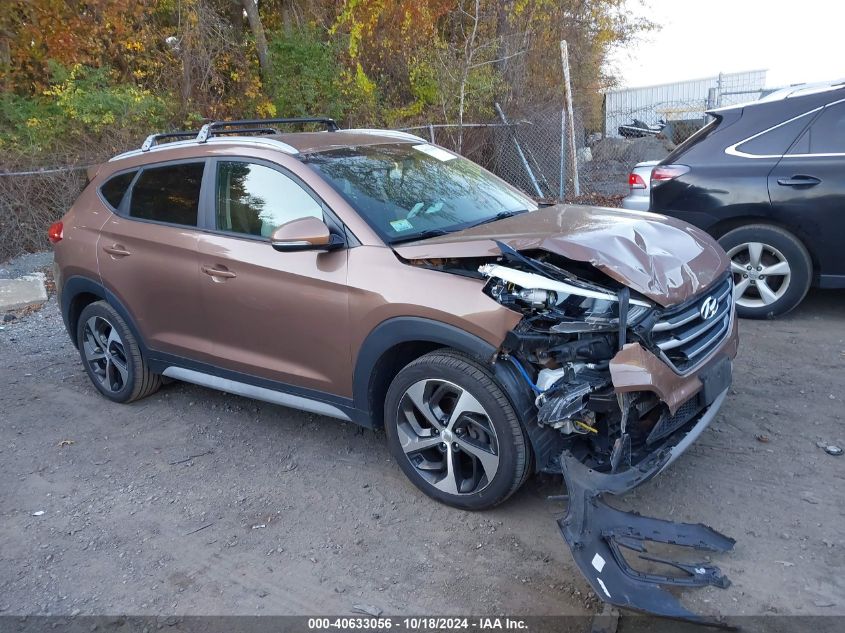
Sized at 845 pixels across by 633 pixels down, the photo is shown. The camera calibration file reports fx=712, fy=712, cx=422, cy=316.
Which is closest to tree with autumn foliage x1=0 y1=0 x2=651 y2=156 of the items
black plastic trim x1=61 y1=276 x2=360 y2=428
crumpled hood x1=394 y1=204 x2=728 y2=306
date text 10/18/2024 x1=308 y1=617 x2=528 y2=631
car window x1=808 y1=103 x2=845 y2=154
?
black plastic trim x1=61 y1=276 x2=360 y2=428

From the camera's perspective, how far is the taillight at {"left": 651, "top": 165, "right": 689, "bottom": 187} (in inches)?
240

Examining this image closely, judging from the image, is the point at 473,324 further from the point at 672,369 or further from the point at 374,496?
the point at 374,496

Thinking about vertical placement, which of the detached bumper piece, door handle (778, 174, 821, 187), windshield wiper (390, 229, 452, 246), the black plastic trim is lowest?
the detached bumper piece

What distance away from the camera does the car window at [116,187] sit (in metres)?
5.04

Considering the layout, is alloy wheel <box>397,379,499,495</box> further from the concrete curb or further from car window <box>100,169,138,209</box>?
the concrete curb

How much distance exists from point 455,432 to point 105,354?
121 inches

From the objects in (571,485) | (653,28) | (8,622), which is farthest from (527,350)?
(653,28)

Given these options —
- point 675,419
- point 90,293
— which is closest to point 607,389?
point 675,419

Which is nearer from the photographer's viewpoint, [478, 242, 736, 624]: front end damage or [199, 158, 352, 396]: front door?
[478, 242, 736, 624]: front end damage

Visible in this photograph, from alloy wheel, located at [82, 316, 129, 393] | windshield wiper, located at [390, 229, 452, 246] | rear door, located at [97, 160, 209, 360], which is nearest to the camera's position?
windshield wiper, located at [390, 229, 452, 246]

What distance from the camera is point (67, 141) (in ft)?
38.4

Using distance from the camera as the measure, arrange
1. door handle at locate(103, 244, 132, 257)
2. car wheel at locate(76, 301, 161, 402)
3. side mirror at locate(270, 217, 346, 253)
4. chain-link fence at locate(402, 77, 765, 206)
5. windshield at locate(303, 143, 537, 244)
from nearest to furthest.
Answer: side mirror at locate(270, 217, 346, 253), windshield at locate(303, 143, 537, 244), door handle at locate(103, 244, 132, 257), car wheel at locate(76, 301, 161, 402), chain-link fence at locate(402, 77, 765, 206)

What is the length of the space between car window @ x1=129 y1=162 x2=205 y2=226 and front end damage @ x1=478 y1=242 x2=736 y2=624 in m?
2.19

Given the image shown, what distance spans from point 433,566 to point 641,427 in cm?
114
